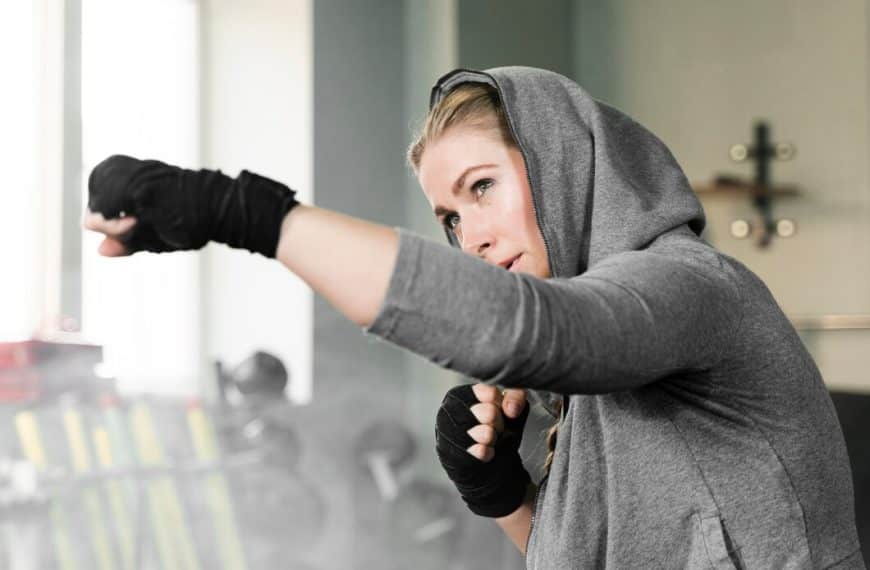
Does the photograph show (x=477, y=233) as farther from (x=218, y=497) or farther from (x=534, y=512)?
(x=218, y=497)

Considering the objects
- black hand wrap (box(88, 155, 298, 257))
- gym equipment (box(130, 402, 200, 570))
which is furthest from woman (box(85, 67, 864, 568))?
gym equipment (box(130, 402, 200, 570))

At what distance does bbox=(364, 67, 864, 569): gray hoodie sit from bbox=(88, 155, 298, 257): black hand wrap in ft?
0.35

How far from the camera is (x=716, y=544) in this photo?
0.90m

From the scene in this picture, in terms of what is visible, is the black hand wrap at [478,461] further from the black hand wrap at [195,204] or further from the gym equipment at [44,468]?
the gym equipment at [44,468]

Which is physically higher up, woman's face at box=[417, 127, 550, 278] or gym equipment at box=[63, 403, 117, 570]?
woman's face at box=[417, 127, 550, 278]

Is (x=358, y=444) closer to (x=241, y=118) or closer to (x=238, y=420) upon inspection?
(x=238, y=420)

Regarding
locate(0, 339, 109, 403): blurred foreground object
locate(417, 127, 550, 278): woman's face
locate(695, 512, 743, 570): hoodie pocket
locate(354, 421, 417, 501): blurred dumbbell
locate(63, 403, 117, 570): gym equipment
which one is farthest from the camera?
locate(354, 421, 417, 501): blurred dumbbell

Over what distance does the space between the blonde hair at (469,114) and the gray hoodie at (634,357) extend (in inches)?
0.9

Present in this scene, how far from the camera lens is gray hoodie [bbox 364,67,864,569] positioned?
2.17 feet

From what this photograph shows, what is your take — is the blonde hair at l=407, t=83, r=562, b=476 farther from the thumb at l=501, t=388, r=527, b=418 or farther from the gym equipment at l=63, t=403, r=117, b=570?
the gym equipment at l=63, t=403, r=117, b=570

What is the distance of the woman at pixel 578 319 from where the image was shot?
2.19 feet

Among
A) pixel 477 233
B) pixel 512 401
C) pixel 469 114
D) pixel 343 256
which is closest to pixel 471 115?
pixel 469 114

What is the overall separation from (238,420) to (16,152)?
3.41ft

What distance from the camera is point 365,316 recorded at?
67 centimetres
